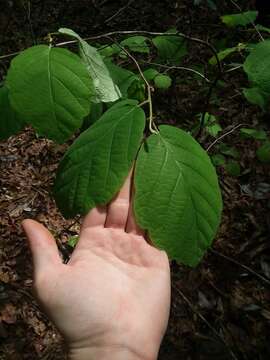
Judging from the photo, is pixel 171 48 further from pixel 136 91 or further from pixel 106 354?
pixel 106 354

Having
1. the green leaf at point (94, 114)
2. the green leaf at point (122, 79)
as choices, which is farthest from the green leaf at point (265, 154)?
the green leaf at point (94, 114)

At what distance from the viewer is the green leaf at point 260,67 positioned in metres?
1.29

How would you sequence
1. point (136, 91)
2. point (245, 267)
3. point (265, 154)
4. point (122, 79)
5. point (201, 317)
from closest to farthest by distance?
point (136, 91)
point (122, 79)
point (265, 154)
point (201, 317)
point (245, 267)

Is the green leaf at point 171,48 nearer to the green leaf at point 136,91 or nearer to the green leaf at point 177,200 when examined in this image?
the green leaf at point 136,91

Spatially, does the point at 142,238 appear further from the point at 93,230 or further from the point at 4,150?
the point at 4,150

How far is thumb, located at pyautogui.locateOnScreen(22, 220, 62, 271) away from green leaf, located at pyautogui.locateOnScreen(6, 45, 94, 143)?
0.54m

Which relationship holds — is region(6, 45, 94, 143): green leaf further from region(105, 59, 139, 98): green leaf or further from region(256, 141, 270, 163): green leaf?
region(256, 141, 270, 163): green leaf

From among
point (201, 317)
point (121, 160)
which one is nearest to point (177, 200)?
point (121, 160)

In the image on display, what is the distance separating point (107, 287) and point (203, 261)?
5.32 feet

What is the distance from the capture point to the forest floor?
2557mm

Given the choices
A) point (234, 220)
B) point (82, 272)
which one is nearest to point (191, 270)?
point (234, 220)

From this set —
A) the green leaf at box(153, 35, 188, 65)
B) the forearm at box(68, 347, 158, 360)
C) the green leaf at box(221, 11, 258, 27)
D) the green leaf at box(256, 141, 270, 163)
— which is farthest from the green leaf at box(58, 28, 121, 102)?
the green leaf at box(256, 141, 270, 163)

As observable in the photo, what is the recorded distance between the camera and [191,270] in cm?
292

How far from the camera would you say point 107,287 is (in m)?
1.44
